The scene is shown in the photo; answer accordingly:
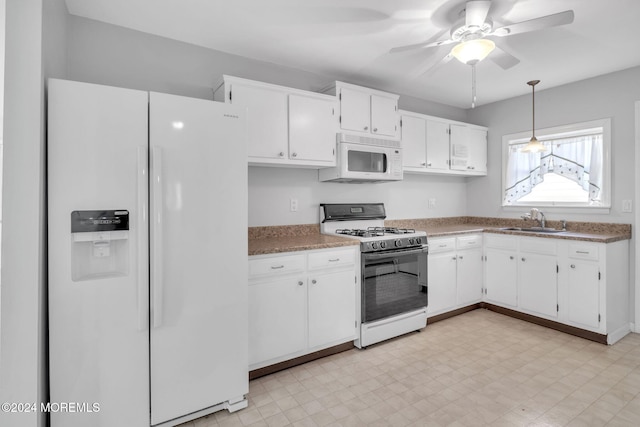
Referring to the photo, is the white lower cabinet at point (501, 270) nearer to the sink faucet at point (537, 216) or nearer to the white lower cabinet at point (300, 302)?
the sink faucet at point (537, 216)

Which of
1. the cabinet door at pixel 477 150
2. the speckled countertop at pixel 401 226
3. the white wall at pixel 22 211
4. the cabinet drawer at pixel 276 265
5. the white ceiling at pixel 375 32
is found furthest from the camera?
the cabinet door at pixel 477 150

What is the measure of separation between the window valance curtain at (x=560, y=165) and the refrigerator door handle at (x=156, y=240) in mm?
4023

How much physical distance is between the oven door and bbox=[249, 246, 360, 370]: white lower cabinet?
106 millimetres

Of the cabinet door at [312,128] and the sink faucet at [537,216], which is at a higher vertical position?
the cabinet door at [312,128]

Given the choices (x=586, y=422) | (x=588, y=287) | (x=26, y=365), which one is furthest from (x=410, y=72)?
(x=26, y=365)

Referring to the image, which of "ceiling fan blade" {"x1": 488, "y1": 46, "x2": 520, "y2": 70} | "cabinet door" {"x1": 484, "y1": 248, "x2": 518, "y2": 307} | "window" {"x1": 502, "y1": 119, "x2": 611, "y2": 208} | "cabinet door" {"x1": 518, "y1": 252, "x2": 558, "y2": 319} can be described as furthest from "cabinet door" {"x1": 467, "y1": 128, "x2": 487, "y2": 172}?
"ceiling fan blade" {"x1": 488, "y1": 46, "x2": 520, "y2": 70}

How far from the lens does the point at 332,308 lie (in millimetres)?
2557

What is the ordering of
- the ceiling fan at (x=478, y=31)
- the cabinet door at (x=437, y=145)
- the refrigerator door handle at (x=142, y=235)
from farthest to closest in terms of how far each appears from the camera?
the cabinet door at (x=437, y=145)
the ceiling fan at (x=478, y=31)
the refrigerator door handle at (x=142, y=235)

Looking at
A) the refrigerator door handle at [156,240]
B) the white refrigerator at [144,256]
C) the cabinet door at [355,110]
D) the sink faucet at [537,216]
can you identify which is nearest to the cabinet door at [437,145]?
the cabinet door at [355,110]

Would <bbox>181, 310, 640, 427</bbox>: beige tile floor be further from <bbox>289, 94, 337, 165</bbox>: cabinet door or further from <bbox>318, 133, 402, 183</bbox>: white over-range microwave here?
<bbox>289, 94, 337, 165</bbox>: cabinet door

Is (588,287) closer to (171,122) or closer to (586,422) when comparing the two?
(586,422)

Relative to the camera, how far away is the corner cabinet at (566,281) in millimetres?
2812

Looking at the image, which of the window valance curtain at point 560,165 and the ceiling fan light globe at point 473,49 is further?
the window valance curtain at point 560,165

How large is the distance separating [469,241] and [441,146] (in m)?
1.14
